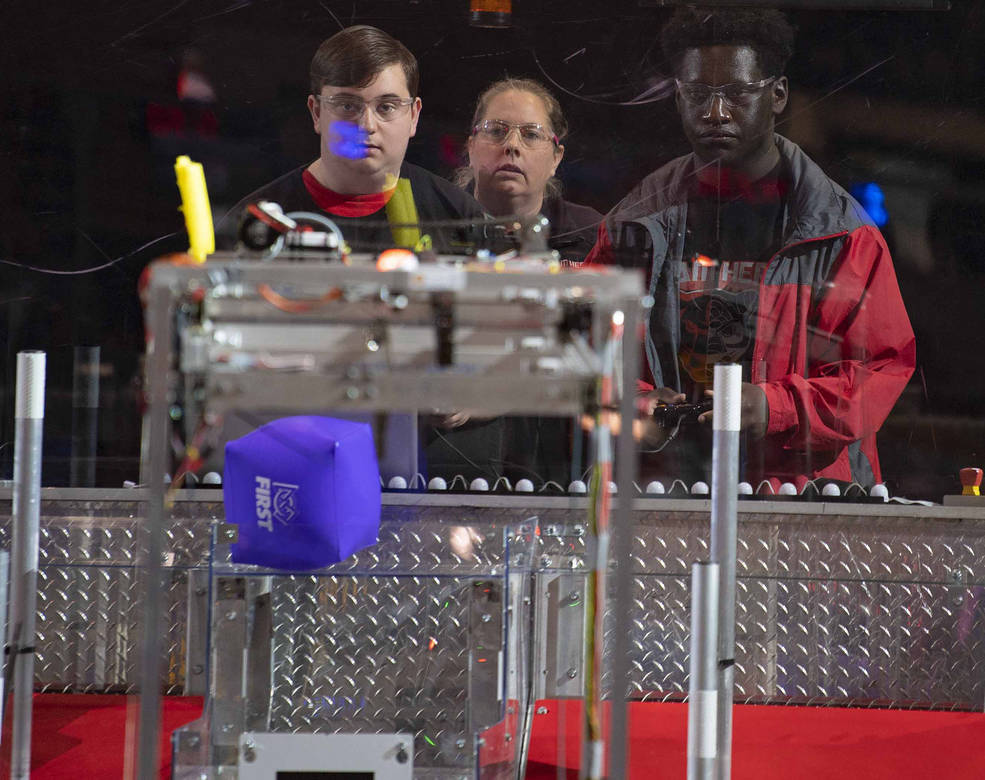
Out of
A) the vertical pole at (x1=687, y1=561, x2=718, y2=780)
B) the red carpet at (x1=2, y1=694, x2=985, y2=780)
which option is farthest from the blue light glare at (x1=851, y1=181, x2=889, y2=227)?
the vertical pole at (x1=687, y1=561, x2=718, y2=780)

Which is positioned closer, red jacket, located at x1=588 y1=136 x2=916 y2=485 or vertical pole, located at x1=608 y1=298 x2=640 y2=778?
vertical pole, located at x1=608 y1=298 x2=640 y2=778

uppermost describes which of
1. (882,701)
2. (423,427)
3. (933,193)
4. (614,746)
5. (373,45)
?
(373,45)

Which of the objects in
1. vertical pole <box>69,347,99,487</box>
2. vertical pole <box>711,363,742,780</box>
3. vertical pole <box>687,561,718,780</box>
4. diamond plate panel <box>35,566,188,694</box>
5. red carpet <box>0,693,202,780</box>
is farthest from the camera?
vertical pole <box>69,347,99,487</box>

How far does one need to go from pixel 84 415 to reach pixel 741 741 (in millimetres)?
2613

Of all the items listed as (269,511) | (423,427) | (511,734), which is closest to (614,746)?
(511,734)

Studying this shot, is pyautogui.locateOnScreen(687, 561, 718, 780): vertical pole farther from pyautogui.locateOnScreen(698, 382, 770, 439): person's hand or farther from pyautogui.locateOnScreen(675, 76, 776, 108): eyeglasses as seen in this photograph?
pyautogui.locateOnScreen(675, 76, 776, 108): eyeglasses

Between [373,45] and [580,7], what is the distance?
802mm

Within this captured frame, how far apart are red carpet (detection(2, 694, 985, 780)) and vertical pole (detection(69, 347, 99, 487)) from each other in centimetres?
80

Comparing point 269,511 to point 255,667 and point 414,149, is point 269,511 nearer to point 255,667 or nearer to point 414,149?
point 255,667

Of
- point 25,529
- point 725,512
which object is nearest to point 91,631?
point 25,529

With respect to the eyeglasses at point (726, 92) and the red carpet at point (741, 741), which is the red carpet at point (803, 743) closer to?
the red carpet at point (741, 741)

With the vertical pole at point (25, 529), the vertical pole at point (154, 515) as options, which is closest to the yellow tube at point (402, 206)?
the vertical pole at point (25, 529)

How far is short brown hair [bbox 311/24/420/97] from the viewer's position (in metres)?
4.14

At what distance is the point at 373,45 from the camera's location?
13.6 feet
